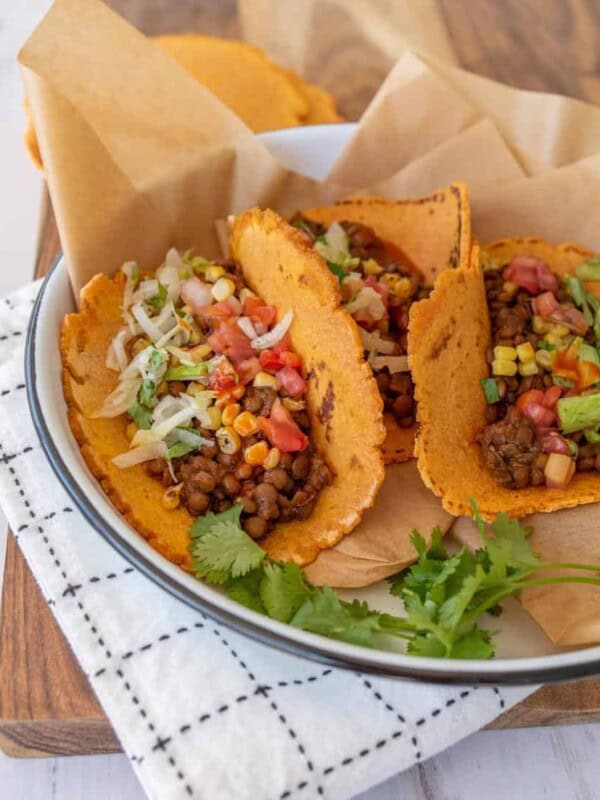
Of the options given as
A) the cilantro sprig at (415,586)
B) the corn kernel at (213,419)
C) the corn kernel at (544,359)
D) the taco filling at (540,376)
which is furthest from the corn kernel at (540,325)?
the corn kernel at (213,419)

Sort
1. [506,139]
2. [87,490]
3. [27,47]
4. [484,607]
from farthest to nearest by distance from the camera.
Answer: [506,139]
[27,47]
[87,490]
[484,607]

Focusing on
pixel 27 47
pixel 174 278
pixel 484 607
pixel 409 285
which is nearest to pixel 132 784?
pixel 484 607

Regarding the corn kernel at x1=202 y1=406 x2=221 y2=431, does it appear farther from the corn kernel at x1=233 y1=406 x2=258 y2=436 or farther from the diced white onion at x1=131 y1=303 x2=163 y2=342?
the diced white onion at x1=131 y1=303 x2=163 y2=342

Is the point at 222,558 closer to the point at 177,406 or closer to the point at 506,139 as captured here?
the point at 177,406

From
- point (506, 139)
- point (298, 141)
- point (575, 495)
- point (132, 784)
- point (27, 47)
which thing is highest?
point (27, 47)

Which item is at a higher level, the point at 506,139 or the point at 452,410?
the point at 506,139

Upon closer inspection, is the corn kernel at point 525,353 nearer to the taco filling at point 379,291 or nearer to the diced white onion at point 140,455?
the taco filling at point 379,291
